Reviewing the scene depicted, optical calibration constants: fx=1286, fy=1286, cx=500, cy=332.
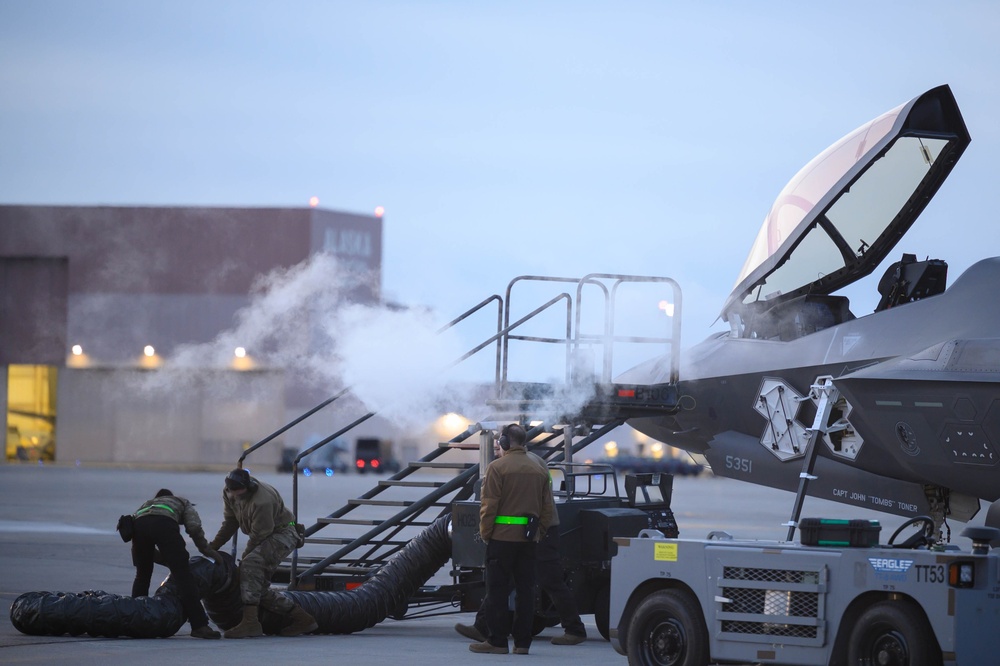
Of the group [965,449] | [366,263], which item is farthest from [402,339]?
[366,263]

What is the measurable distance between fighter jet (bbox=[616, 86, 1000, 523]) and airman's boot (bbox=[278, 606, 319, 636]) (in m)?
3.93

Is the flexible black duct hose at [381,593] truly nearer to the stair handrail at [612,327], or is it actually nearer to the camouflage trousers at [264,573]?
the camouflage trousers at [264,573]

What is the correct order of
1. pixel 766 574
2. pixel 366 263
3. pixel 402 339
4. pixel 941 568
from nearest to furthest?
pixel 941 568 < pixel 766 574 < pixel 402 339 < pixel 366 263

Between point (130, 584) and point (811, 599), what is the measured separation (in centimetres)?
962

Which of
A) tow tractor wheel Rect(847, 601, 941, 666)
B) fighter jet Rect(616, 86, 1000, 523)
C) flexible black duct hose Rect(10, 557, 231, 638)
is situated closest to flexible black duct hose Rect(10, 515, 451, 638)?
flexible black duct hose Rect(10, 557, 231, 638)

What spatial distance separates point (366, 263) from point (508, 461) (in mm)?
49425

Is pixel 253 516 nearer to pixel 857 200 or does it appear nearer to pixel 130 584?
pixel 130 584

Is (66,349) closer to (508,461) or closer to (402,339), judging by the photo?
(402,339)

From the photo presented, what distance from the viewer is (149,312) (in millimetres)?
57500

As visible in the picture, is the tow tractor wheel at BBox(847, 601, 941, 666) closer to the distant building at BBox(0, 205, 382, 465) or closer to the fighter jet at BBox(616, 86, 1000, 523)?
the fighter jet at BBox(616, 86, 1000, 523)

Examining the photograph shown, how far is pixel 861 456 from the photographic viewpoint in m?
10.7

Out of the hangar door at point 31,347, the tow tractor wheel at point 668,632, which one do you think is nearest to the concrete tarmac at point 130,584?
the tow tractor wheel at point 668,632

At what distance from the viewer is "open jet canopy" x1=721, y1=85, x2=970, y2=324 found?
37.3 feet

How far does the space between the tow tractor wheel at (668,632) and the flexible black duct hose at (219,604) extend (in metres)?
3.76
